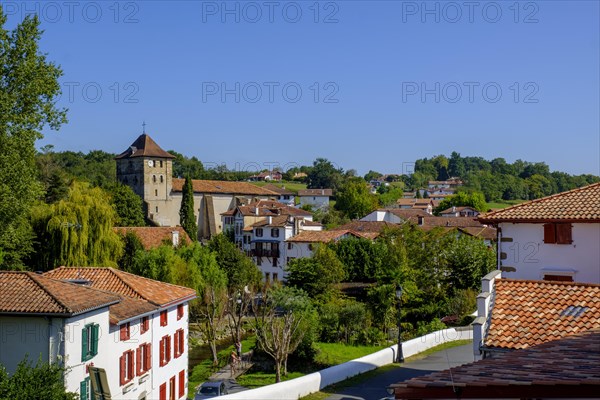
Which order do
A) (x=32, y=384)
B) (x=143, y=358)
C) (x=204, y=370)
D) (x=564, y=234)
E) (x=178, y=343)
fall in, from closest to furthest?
(x=32, y=384), (x=564, y=234), (x=143, y=358), (x=178, y=343), (x=204, y=370)

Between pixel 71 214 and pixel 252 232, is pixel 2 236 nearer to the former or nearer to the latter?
pixel 71 214

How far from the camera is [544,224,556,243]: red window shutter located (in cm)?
1805

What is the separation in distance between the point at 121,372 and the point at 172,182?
7740 centimetres

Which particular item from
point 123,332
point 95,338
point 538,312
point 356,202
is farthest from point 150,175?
point 538,312

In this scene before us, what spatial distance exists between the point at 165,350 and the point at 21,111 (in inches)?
473

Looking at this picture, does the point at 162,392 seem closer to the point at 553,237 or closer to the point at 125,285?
the point at 125,285

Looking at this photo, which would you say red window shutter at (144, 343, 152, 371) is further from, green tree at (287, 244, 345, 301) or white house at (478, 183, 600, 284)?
green tree at (287, 244, 345, 301)

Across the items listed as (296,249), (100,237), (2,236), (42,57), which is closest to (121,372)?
(2,236)

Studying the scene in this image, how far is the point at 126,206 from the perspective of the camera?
7794cm

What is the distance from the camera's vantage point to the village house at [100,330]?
21.1 meters

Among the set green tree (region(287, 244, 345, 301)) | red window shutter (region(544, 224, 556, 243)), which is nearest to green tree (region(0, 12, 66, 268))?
red window shutter (region(544, 224, 556, 243))

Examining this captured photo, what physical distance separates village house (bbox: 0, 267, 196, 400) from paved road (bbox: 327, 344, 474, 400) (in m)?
8.75

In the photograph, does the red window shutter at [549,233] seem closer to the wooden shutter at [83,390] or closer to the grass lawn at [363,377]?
the grass lawn at [363,377]

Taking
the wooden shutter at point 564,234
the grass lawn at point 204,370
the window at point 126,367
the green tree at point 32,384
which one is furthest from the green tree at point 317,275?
the green tree at point 32,384
